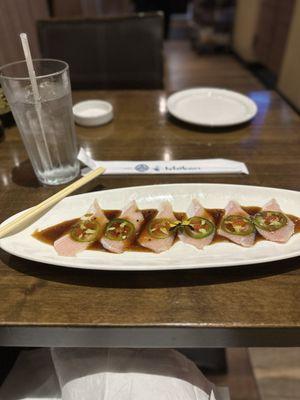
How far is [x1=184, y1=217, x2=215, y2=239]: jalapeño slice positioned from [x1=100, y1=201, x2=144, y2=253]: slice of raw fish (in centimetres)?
11

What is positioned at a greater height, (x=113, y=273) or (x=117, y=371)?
(x=113, y=273)

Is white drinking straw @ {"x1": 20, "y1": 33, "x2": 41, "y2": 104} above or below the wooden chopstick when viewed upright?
above

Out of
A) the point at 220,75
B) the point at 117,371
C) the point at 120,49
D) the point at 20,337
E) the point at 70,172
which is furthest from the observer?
the point at 220,75

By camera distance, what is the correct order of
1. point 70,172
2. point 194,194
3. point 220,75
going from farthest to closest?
point 220,75
point 70,172
point 194,194

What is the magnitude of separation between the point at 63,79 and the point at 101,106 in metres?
0.43

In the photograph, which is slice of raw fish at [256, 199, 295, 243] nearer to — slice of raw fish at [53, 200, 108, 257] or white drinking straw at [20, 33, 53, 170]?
slice of raw fish at [53, 200, 108, 257]

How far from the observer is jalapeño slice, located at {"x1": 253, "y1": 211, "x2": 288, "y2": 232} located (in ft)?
2.09

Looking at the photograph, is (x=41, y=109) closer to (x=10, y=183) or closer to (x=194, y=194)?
(x=10, y=183)

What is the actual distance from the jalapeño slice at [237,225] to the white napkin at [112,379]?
306 millimetres

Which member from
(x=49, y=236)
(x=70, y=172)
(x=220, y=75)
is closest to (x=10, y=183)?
(x=70, y=172)

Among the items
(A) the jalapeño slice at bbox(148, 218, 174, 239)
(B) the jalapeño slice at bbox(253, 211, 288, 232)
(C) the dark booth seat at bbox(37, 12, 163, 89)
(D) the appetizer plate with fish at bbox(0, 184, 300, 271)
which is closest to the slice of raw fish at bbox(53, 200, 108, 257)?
(D) the appetizer plate with fish at bbox(0, 184, 300, 271)

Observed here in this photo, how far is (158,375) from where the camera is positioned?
2.08ft

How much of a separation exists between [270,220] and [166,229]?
0.22 metres

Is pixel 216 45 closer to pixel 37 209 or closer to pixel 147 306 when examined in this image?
pixel 37 209
